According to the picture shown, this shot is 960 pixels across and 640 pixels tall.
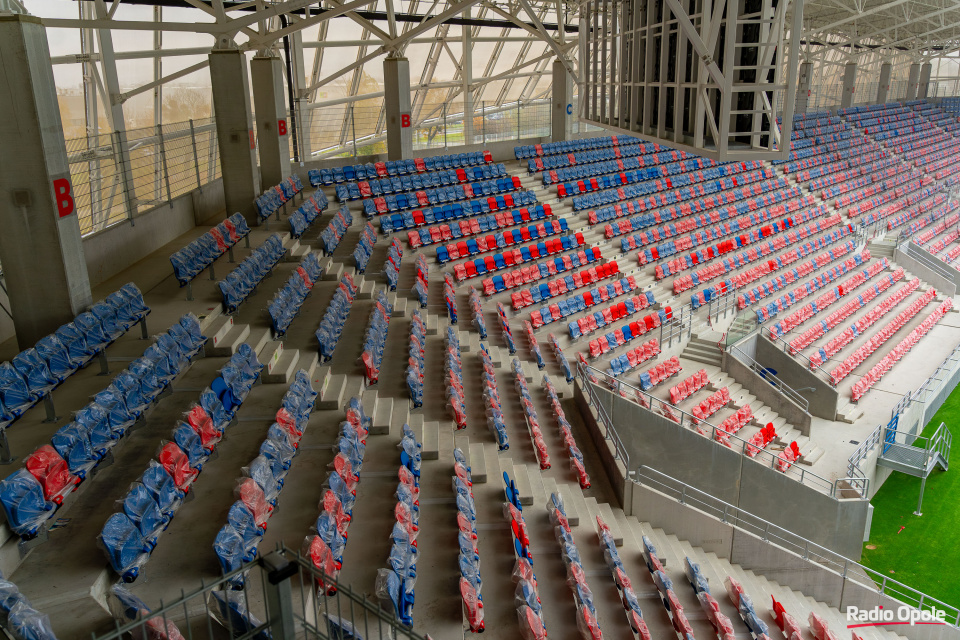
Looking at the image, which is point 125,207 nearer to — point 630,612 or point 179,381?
point 179,381

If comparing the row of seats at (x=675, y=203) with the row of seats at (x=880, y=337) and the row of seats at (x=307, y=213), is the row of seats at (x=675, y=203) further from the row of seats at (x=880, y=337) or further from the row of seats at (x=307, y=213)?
the row of seats at (x=307, y=213)

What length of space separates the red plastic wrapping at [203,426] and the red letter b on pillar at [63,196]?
9.68 feet

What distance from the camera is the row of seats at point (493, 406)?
30.8 ft

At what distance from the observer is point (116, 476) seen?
6289mm

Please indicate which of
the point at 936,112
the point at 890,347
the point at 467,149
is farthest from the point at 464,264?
the point at 936,112

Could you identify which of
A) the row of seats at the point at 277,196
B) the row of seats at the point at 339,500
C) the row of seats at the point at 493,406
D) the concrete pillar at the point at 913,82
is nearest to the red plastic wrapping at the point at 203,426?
the row of seats at the point at 339,500

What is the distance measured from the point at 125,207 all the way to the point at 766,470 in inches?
445

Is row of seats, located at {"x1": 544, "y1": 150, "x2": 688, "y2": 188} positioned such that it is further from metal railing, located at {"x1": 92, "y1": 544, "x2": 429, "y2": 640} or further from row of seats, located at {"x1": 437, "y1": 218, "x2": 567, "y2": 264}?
metal railing, located at {"x1": 92, "y1": 544, "x2": 429, "y2": 640}

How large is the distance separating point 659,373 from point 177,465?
1003 centimetres

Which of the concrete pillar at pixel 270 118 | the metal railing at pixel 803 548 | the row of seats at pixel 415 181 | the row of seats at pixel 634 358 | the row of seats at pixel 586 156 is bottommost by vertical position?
the metal railing at pixel 803 548

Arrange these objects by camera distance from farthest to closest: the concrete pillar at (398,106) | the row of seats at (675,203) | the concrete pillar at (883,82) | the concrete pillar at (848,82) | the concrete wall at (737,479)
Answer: the concrete pillar at (883,82)
the concrete pillar at (848,82)
the row of seats at (675,203)
the concrete pillar at (398,106)
the concrete wall at (737,479)

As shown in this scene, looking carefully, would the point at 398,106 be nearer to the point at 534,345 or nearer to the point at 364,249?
the point at 364,249

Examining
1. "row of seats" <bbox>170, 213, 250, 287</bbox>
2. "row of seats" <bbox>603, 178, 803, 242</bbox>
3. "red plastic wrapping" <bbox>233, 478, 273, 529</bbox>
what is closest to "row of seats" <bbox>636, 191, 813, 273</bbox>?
"row of seats" <bbox>603, 178, 803, 242</bbox>

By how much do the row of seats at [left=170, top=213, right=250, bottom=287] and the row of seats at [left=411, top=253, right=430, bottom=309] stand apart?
9.99ft
